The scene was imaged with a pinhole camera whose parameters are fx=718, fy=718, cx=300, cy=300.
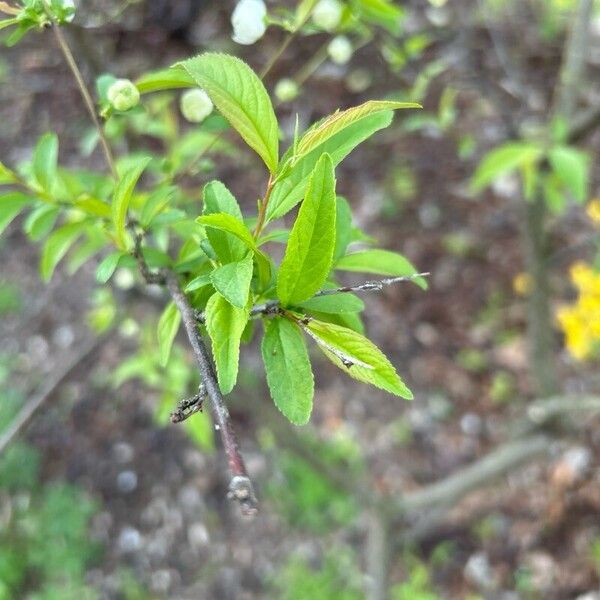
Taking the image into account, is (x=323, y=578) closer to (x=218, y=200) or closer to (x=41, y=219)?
(x=41, y=219)

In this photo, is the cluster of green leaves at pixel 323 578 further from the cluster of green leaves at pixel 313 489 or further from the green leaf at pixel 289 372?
the green leaf at pixel 289 372

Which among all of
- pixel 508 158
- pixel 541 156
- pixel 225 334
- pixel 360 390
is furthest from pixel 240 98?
pixel 360 390

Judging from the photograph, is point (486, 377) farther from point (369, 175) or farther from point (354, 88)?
point (354, 88)

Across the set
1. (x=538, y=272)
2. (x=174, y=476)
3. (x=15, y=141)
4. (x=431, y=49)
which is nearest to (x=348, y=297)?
(x=538, y=272)

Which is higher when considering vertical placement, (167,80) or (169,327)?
(167,80)

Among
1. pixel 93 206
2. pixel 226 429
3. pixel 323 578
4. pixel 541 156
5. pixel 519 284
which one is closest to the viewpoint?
pixel 226 429

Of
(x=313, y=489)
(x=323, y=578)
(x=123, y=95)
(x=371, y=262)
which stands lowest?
(x=323, y=578)

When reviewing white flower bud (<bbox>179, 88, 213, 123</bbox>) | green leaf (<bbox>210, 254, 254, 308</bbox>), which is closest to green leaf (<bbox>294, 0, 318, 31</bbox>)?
white flower bud (<bbox>179, 88, 213, 123</bbox>)
